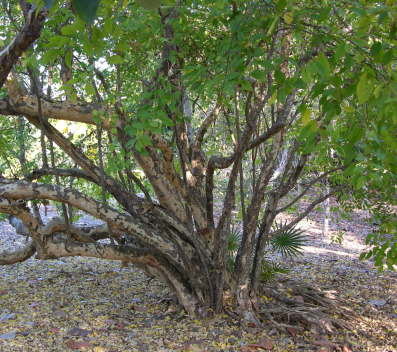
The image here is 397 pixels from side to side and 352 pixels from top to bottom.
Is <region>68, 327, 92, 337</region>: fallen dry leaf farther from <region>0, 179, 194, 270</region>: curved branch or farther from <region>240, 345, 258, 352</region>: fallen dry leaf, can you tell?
<region>240, 345, 258, 352</region>: fallen dry leaf

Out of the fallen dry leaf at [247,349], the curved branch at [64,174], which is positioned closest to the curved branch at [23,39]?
the curved branch at [64,174]

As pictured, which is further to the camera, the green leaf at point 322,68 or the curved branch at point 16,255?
the curved branch at point 16,255

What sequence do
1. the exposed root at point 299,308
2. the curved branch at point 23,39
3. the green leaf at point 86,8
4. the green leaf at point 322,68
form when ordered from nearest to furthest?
the green leaf at point 86,8 → the green leaf at point 322,68 → the curved branch at point 23,39 → the exposed root at point 299,308

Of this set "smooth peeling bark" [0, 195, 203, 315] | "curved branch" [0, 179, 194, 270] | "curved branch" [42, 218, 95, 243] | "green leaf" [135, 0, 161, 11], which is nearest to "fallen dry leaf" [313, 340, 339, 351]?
"smooth peeling bark" [0, 195, 203, 315]

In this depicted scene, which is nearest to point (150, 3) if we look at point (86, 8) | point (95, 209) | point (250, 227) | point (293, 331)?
point (86, 8)

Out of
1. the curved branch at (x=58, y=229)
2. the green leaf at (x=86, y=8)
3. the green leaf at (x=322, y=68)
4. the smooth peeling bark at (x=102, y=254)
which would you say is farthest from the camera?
the curved branch at (x=58, y=229)

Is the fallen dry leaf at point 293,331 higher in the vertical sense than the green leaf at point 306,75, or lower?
lower

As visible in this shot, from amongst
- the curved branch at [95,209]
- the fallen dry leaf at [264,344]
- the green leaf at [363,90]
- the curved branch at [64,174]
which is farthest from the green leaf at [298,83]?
the curved branch at [64,174]

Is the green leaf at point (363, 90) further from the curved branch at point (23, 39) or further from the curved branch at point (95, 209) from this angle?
the curved branch at point (95, 209)

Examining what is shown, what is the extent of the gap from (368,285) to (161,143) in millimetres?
3407

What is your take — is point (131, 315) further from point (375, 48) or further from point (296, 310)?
point (375, 48)

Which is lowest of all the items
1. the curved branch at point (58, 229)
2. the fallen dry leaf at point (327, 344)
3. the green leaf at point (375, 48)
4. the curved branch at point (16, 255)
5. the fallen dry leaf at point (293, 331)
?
the fallen dry leaf at point (327, 344)

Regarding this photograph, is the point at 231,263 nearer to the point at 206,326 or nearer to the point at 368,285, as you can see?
the point at 206,326

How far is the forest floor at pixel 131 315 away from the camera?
2.97 m
